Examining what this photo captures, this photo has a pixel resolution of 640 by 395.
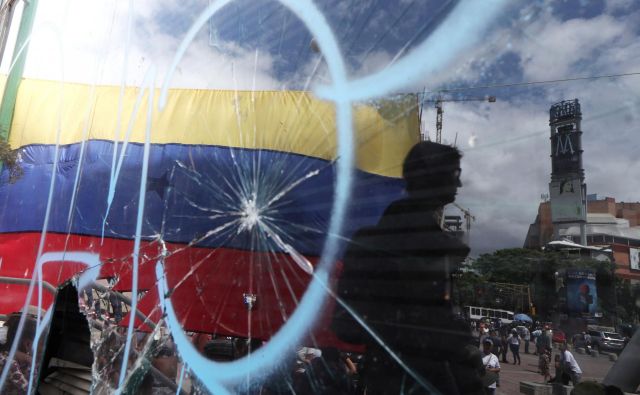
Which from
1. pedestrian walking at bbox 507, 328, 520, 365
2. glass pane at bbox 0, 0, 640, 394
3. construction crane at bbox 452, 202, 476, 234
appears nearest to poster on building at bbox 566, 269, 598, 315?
glass pane at bbox 0, 0, 640, 394

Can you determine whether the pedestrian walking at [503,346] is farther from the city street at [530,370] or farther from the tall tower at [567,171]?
the tall tower at [567,171]

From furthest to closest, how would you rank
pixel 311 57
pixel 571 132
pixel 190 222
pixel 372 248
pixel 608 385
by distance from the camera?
pixel 190 222 < pixel 311 57 < pixel 372 248 < pixel 571 132 < pixel 608 385

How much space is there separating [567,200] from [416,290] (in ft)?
1.25

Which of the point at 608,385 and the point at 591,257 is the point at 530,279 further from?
the point at 608,385

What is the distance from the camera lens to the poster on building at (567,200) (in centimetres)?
89

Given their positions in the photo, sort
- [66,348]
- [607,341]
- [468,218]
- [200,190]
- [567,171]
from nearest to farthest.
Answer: [607,341] → [567,171] → [468,218] → [200,190] → [66,348]

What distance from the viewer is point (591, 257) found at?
0.85 meters

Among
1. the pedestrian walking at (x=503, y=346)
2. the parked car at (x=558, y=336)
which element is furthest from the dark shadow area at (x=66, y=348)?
the parked car at (x=558, y=336)

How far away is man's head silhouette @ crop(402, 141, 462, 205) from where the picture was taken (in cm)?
108

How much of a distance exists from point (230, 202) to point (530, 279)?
1104 mm

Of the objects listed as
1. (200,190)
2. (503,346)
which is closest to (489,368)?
(503,346)

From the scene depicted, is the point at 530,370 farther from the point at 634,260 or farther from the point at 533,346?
the point at 634,260

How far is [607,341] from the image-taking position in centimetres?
81

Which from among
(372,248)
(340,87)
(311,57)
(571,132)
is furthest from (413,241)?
(311,57)
